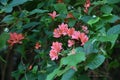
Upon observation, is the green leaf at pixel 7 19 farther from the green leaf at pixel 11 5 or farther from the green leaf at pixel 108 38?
the green leaf at pixel 108 38

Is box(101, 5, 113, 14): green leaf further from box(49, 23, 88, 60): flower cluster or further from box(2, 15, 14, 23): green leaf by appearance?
box(2, 15, 14, 23): green leaf

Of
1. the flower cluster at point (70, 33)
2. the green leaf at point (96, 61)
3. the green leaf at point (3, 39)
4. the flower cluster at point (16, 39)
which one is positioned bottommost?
the flower cluster at point (16, 39)

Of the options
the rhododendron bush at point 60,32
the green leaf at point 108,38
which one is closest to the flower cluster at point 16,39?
the rhododendron bush at point 60,32

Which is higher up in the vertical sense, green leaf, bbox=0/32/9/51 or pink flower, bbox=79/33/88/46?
pink flower, bbox=79/33/88/46

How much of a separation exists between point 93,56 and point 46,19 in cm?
32

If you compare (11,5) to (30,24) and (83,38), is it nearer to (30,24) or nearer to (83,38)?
(30,24)

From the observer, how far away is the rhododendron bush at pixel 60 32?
92cm

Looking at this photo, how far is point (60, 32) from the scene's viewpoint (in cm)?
110

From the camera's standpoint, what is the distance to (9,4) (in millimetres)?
1101

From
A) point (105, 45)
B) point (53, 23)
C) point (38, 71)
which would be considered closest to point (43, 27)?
point (53, 23)

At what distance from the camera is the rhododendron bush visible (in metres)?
0.92

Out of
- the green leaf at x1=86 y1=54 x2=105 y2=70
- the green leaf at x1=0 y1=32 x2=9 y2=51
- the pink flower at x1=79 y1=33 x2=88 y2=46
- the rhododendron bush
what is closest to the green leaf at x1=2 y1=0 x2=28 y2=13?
the rhododendron bush

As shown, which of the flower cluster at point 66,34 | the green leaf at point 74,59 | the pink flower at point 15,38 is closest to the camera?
the green leaf at point 74,59

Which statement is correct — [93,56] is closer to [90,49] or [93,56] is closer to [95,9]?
[90,49]
